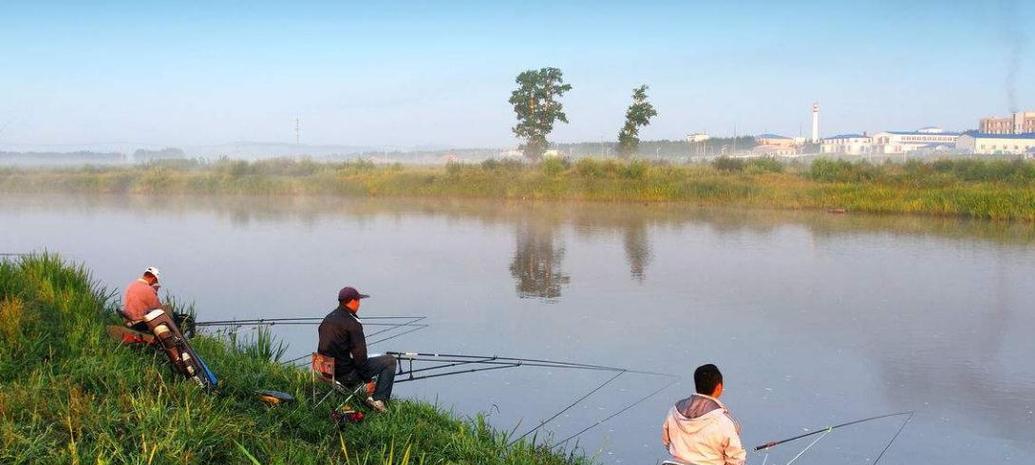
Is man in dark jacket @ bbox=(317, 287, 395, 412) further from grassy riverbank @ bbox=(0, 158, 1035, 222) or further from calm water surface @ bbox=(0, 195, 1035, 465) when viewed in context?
grassy riverbank @ bbox=(0, 158, 1035, 222)

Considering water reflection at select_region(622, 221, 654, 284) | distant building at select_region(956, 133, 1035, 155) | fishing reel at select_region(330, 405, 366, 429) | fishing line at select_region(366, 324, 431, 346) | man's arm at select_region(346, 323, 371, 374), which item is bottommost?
fishing line at select_region(366, 324, 431, 346)

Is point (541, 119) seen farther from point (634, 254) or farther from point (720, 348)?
point (720, 348)

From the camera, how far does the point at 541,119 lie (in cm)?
4453

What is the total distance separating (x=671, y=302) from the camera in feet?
39.5

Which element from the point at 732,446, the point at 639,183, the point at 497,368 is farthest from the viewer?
the point at 639,183

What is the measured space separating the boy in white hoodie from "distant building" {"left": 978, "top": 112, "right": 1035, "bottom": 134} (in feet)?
262

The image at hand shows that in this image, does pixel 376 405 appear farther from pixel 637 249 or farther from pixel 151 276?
pixel 637 249

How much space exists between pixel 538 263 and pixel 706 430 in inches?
477

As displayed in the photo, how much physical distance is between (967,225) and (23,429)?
22494mm

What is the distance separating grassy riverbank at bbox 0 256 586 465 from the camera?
4.36 m

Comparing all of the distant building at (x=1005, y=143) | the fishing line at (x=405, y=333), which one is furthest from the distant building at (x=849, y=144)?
the fishing line at (x=405, y=333)

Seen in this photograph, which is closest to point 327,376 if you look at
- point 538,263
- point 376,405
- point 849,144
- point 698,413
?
point 376,405

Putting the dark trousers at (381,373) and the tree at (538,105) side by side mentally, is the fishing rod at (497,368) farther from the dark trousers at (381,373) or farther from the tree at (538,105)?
the tree at (538,105)

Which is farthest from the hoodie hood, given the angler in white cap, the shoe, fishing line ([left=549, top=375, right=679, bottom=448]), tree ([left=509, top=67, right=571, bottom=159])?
tree ([left=509, top=67, right=571, bottom=159])
